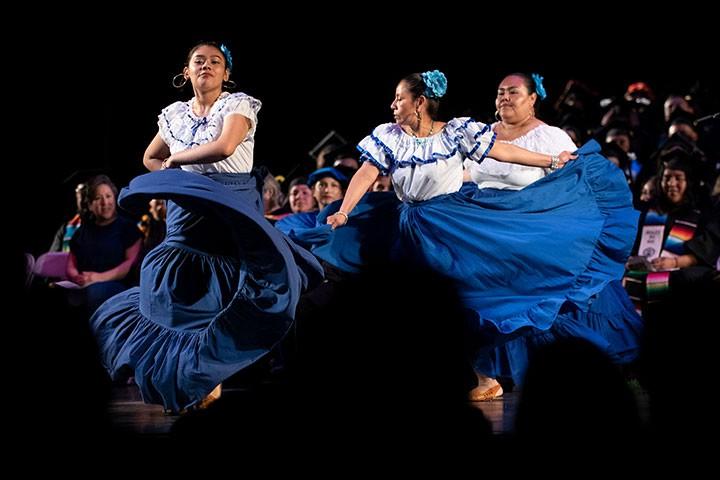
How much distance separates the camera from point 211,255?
12.2 ft

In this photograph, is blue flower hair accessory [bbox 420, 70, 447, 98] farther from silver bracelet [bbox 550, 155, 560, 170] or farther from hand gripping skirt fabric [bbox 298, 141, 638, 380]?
silver bracelet [bbox 550, 155, 560, 170]

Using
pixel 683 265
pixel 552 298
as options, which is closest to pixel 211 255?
pixel 552 298

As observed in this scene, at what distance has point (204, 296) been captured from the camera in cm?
369

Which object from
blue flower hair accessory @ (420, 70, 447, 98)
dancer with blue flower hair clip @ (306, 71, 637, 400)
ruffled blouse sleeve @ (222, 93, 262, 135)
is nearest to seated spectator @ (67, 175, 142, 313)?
dancer with blue flower hair clip @ (306, 71, 637, 400)

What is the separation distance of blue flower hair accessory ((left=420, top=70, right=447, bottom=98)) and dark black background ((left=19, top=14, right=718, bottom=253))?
317cm

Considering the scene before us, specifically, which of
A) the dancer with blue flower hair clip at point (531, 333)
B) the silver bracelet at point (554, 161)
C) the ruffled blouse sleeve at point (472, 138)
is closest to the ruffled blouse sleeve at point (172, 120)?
the ruffled blouse sleeve at point (472, 138)

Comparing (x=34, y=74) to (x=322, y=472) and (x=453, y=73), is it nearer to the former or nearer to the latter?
(x=453, y=73)

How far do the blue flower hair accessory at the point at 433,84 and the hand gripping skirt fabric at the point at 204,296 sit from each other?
0.96m

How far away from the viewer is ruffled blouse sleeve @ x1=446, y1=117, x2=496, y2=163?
13.3 ft

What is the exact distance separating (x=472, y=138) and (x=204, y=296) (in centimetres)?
139

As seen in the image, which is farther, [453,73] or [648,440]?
[453,73]

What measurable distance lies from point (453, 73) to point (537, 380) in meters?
7.13

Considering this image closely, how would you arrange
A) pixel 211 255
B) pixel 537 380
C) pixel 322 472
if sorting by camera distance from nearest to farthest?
pixel 322 472 < pixel 537 380 < pixel 211 255

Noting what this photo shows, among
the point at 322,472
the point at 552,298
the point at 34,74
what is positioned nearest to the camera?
the point at 322,472
